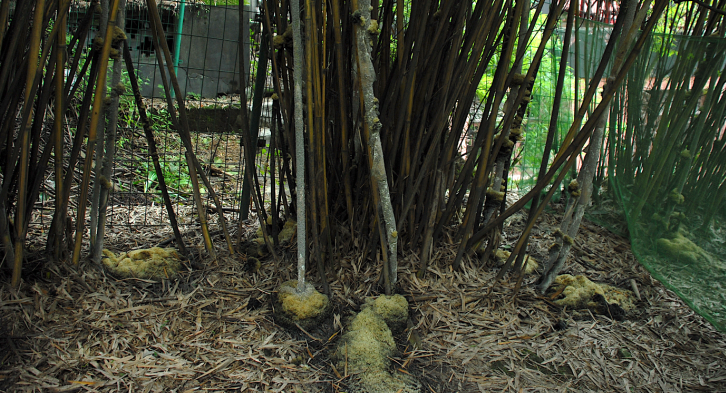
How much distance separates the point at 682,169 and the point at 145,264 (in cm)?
195

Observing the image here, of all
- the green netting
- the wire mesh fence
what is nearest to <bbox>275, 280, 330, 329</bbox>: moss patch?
the wire mesh fence

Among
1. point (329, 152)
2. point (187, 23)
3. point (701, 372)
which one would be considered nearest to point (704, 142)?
point (701, 372)

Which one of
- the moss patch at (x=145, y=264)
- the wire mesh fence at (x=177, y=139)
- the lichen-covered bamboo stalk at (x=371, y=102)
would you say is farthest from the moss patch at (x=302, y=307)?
the wire mesh fence at (x=177, y=139)

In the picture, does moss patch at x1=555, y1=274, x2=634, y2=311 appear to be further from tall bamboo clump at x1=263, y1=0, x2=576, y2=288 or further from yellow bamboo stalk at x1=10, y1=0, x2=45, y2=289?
yellow bamboo stalk at x1=10, y1=0, x2=45, y2=289

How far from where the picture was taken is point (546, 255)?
192cm

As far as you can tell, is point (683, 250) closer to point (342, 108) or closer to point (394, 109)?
point (394, 109)

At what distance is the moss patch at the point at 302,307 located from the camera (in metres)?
1.32

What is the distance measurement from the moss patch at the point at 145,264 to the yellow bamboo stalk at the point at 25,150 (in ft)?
0.81

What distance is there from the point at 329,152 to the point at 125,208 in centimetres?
138

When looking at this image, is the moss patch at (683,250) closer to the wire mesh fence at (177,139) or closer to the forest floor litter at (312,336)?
the forest floor litter at (312,336)

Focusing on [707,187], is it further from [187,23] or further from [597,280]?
[187,23]

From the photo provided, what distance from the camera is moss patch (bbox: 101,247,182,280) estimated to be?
4.79ft

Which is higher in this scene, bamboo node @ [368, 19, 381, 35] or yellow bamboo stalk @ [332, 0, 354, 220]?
bamboo node @ [368, 19, 381, 35]

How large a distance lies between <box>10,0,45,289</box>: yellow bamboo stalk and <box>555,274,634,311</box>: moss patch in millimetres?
1734
